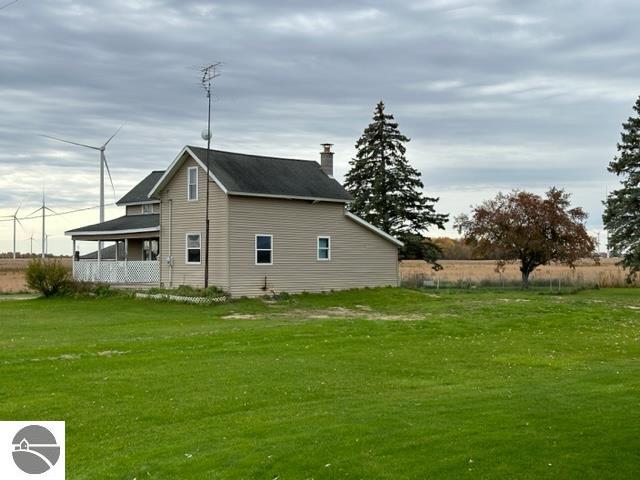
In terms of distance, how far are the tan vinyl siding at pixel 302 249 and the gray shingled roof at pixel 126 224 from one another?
6.03 m

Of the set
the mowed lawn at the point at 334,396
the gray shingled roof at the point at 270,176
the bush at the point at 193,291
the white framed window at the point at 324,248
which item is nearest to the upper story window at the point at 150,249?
the bush at the point at 193,291

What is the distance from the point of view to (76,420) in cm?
1122

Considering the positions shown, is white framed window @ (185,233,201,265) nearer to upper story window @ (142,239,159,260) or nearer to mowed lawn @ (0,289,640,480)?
upper story window @ (142,239,159,260)

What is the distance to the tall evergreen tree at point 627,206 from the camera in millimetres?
43375

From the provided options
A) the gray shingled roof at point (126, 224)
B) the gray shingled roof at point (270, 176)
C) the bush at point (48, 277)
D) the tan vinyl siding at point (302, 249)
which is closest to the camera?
the tan vinyl siding at point (302, 249)

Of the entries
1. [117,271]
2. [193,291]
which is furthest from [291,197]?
[117,271]

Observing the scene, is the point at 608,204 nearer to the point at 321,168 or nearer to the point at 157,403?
the point at 321,168

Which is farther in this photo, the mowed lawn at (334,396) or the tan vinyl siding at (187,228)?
the tan vinyl siding at (187,228)

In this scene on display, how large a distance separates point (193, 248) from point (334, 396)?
24.5 m

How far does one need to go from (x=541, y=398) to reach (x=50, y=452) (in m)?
7.01

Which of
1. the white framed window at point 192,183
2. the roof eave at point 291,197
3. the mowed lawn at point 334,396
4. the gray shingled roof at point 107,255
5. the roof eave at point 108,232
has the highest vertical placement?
the white framed window at point 192,183

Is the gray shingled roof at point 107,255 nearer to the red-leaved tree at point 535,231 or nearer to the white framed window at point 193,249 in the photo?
the white framed window at point 193,249

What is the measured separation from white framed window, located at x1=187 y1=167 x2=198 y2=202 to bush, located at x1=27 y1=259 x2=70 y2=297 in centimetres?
729

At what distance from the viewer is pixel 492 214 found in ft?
165
